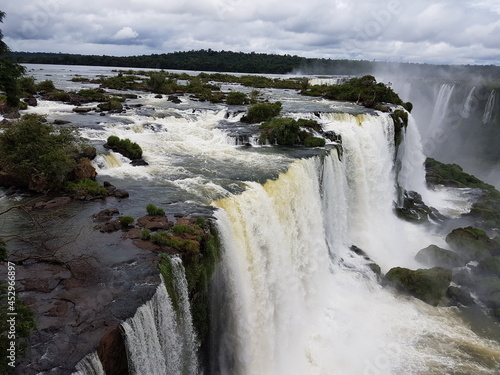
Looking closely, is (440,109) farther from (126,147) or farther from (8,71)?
(8,71)

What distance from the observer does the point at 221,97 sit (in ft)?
119

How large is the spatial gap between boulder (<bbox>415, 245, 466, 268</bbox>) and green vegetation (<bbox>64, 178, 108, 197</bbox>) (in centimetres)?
1620

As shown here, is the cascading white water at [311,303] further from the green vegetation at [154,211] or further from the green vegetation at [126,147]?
the green vegetation at [126,147]

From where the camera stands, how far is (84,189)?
13.0 meters

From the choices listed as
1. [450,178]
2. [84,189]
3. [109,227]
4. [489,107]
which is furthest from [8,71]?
[489,107]

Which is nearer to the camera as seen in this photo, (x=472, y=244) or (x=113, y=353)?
(x=113, y=353)

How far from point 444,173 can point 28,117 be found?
34.2 metres

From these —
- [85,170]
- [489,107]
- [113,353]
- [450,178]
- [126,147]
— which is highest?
[126,147]

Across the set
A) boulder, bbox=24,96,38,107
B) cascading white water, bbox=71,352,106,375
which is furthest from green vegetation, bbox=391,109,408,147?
cascading white water, bbox=71,352,106,375

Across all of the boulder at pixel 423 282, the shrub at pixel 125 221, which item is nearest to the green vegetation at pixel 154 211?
the shrub at pixel 125 221

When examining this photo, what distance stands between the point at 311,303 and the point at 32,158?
11.4 metres

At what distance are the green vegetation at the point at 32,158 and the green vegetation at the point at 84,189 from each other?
350mm

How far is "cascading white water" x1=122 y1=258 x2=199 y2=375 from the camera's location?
716cm

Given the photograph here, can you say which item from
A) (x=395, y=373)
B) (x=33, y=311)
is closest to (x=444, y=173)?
(x=395, y=373)
